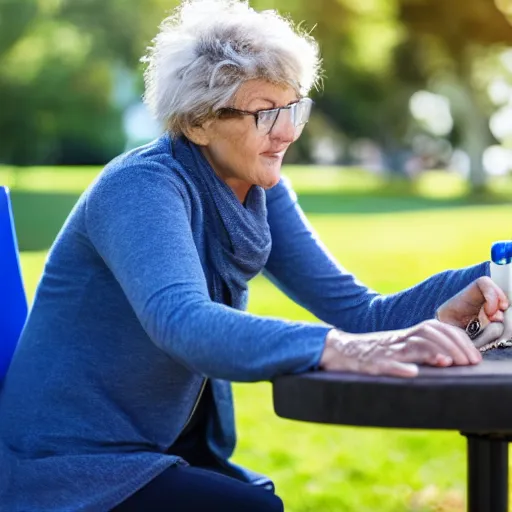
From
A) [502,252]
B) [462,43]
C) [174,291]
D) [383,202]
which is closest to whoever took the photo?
[174,291]

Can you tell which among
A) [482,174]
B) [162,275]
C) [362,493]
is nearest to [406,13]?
[482,174]

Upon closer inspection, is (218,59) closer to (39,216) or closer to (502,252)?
(502,252)

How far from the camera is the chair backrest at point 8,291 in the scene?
2.82m

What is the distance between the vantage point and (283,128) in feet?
8.48

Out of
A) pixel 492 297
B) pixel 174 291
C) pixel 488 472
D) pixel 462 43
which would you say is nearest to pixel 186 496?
pixel 174 291

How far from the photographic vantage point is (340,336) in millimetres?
2057

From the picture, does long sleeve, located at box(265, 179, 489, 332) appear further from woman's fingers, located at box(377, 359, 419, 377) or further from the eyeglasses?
woman's fingers, located at box(377, 359, 419, 377)

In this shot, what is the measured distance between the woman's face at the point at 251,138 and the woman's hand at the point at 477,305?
47 cm

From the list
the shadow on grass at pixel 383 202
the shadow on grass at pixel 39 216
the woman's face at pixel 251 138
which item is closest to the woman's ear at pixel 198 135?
the woman's face at pixel 251 138

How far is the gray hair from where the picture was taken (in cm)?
254

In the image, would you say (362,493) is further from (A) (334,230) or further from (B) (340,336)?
(A) (334,230)

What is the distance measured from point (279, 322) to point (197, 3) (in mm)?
993

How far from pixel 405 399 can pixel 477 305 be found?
0.62 meters

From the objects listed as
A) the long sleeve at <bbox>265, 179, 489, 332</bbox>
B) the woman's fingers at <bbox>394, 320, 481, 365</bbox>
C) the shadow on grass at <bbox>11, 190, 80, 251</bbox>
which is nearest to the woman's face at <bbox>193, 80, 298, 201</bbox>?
the long sleeve at <bbox>265, 179, 489, 332</bbox>
